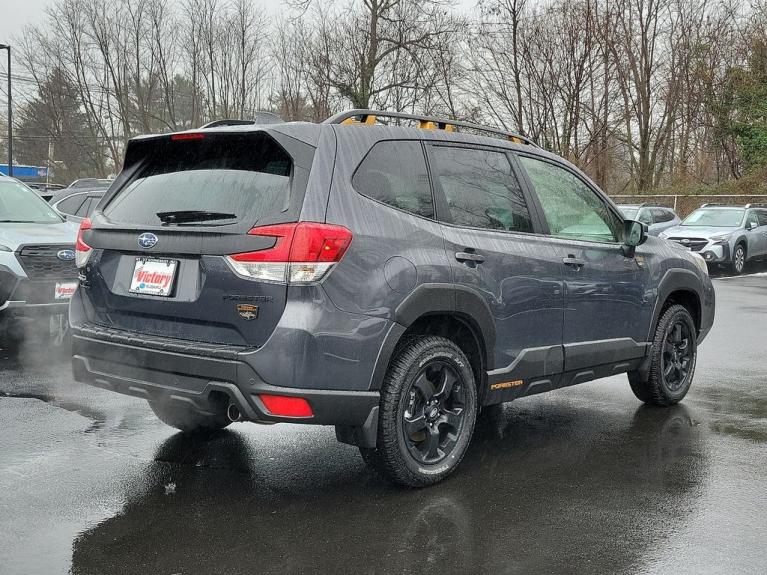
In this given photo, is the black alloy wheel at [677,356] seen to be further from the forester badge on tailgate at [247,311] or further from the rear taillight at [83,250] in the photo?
the rear taillight at [83,250]

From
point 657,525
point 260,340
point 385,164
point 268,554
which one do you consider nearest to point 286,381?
point 260,340

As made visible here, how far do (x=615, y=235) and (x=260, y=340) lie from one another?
2953 millimetres

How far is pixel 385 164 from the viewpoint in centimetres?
422

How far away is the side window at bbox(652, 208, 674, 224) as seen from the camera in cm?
2375

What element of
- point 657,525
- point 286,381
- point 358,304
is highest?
point 358,304

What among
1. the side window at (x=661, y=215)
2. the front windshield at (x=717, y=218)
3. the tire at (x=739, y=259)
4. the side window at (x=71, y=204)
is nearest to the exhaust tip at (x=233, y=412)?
the side window at (x=71, y=204)

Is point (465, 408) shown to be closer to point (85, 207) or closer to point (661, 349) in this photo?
point (661, 349)

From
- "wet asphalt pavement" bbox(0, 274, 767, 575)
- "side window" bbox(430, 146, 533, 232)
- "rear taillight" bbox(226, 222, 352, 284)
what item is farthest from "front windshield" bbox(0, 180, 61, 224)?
"rear taillight" bbox(226, 222, 352, 284)

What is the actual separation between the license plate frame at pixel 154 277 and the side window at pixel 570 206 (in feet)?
7.39

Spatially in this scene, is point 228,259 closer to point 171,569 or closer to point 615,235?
point 171,569

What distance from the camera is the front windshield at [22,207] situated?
8633 mm

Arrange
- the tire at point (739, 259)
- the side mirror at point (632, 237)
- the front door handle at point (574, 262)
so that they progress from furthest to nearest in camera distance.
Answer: the tire at point (739, 259)
the side mirror at point (632, 237)
the front door handle at point (574, 262)

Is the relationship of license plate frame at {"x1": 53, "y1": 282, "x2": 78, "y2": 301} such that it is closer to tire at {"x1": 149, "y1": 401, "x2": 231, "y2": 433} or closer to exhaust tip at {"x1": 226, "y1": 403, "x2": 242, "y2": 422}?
tire at {"x1": 149, "y1": 401, "x2": 231, "y2": 433}

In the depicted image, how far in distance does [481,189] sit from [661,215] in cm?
2073
